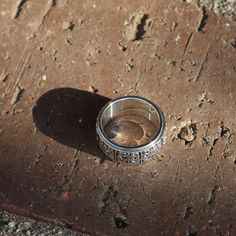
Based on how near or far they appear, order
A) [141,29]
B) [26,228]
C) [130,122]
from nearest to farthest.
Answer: [26,228] < [130,122] < [141,29]

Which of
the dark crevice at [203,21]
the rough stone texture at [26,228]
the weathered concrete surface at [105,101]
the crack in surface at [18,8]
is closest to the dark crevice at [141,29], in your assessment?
the weathered concrete surface at [105,101]

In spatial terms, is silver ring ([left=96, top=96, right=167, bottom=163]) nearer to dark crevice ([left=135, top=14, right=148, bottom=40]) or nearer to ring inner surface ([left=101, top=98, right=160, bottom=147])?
ring inner surface ([left=101, top=98, right=160, bottom=147])

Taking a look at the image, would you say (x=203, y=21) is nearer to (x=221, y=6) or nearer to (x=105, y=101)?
(x=221, y=6)

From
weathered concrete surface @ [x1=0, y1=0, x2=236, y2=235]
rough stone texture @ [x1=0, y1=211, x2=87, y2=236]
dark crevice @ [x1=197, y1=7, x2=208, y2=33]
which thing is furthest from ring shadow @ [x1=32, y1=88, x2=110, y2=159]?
dark crevice @ [x1=197, y1=7, x2=208, y2=33]

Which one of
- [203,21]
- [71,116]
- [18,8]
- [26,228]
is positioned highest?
[203,21]

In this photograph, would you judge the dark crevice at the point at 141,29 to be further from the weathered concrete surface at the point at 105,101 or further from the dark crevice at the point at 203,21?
the dark crevice at the point at 203,21

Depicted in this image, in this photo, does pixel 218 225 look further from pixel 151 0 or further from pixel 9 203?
pixel 151 0

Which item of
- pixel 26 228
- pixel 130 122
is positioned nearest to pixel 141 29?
pixel 130 122

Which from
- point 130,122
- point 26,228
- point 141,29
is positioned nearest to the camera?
point 26,228
